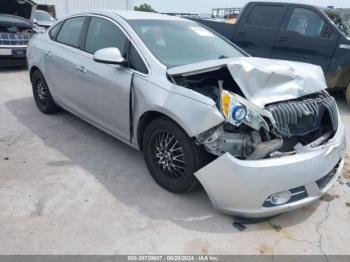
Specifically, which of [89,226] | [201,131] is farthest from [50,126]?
[201,131]

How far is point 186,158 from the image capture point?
2.71 metres

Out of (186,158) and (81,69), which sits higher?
(81,69)

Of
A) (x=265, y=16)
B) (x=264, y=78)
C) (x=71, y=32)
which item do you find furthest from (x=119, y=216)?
(x=265, y=16)

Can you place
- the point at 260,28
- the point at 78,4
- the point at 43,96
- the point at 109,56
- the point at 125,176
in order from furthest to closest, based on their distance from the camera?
the point at 78,4 → the point at 260,28 → the point at 43,96 → the point at 125,176 → the point at 109,56

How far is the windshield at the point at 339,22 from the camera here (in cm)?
628

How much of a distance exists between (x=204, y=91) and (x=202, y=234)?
1.20m

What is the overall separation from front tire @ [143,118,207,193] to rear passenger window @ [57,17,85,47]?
180 centimetres

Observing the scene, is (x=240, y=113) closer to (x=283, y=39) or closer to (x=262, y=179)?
(x=262, y=179)

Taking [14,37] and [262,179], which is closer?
[262,179]

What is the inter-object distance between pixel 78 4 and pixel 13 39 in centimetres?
1863

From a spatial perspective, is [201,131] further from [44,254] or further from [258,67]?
[44,254]

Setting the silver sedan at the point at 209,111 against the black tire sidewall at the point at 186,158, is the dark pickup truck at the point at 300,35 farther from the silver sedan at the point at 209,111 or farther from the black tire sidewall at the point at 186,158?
the black tire sidewall at the point at 186,158

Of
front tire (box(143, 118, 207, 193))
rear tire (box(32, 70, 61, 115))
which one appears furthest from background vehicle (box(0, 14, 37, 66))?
front tire (box(143, 118, 207, 193))

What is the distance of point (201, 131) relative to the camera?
98.7 inches
